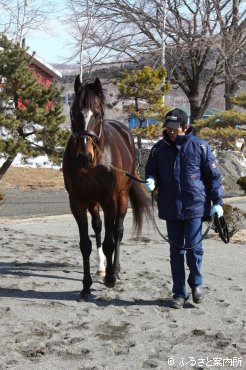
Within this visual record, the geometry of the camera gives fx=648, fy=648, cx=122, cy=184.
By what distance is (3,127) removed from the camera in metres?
16.6

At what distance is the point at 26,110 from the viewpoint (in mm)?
16156

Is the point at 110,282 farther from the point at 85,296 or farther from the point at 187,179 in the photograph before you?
the point at 187,179

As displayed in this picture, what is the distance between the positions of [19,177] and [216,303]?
20041 mm

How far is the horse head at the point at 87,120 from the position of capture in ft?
19.4

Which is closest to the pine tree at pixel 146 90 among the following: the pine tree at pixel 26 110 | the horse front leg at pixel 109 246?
the pine tree at pixel 26 110

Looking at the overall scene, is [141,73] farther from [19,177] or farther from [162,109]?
[19,177]

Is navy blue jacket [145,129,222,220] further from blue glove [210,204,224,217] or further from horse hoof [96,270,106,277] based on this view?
horse hoof [96,270,106,277]

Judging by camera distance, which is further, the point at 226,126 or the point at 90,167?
the point at 226,126

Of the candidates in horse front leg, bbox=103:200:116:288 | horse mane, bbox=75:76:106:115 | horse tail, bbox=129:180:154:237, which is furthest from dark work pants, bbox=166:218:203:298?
horse tail, bbox=129:180:154:237

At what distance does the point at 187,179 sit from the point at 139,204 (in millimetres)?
2510

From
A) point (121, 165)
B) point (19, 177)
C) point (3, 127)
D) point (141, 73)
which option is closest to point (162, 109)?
point (141, 73)

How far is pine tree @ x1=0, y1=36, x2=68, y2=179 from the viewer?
51.8 feet

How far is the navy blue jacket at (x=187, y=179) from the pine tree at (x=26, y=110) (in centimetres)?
1002

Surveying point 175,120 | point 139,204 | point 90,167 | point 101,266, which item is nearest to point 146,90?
point 139,204
